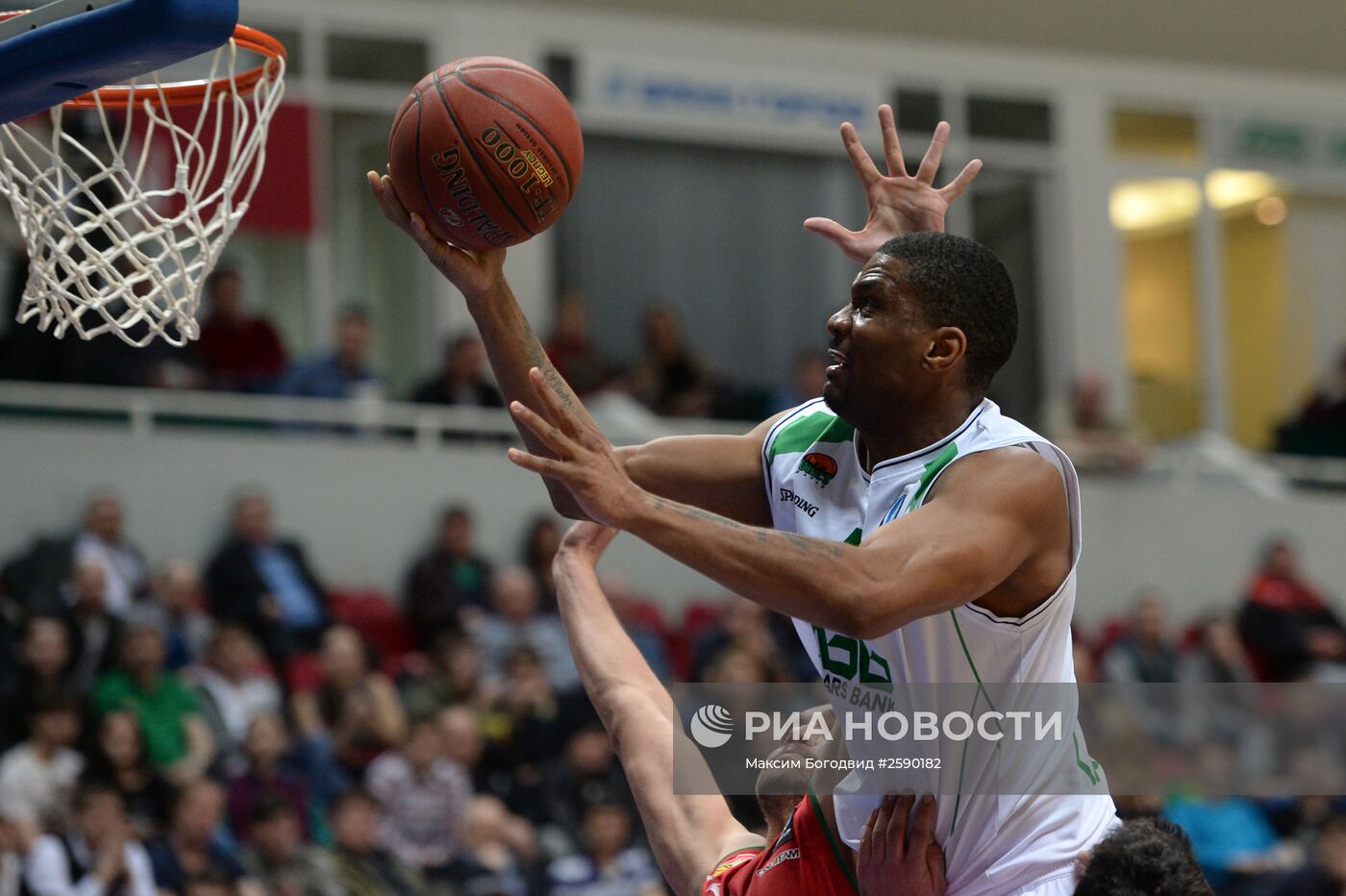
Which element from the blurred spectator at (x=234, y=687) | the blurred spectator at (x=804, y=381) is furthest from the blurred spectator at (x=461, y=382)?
the blurred spectator at (x=234, y=687)

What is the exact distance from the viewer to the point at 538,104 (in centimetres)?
447

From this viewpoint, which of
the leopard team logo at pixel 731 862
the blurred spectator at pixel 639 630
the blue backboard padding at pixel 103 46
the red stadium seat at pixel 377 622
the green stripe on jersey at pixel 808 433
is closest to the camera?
the blue backboard padding at pixel 103 46

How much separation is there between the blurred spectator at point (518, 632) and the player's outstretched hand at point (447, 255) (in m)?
6.56

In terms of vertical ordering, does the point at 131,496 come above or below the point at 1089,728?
above

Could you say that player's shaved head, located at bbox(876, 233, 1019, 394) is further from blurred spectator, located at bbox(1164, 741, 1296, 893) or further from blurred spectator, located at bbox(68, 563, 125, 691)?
blurred spectator, located at bbox(1164, 741, 1296, 893)

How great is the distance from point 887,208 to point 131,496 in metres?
7.64

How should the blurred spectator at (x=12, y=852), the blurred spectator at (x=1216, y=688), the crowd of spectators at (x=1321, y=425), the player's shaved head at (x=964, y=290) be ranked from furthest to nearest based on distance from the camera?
the crowd of spectators at (x=1321, y=425)
the blurred spectator at (x=1216, y=688)
the blurred spectator at (x=12, y=852)
the player's shaved head at (x=964, y=290)

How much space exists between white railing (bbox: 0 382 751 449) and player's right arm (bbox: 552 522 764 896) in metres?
6.00

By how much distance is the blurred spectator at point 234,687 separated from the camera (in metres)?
9.48

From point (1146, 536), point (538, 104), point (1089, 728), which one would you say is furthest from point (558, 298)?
point (538, 104)

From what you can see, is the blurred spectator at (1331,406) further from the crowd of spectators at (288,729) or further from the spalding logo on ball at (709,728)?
the spalding logo on ball at (709,728)

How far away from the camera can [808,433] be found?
14.6ft

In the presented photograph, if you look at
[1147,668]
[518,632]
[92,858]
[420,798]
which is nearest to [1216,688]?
[1147,668]

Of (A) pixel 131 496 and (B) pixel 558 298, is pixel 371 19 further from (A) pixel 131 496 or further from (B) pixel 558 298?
(A) pixel 131 496
